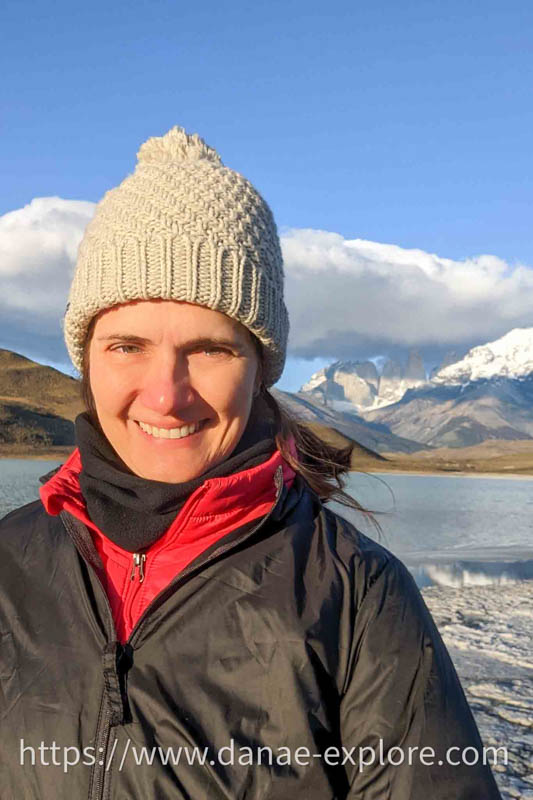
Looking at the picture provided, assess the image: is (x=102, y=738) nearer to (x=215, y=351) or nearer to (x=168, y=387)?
(x=168, y=387)

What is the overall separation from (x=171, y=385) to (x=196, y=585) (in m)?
0.58

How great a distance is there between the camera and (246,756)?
1.78 meters

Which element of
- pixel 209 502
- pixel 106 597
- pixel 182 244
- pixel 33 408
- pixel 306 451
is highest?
pixel 33 408

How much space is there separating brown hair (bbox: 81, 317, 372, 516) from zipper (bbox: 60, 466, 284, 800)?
0.28m

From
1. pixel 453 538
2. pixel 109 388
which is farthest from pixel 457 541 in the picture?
pixel 109 388

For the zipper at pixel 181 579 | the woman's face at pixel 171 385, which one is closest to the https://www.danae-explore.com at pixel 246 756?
the zipper at pixel 181 579

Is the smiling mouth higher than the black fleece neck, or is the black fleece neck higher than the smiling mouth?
the smiling mouth

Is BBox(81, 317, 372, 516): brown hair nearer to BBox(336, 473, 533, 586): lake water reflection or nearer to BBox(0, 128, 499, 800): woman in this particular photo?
BBox(0, 128, 499, 800): woman

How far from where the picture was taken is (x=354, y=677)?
1826 millimetres

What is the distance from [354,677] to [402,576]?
0.33 meters

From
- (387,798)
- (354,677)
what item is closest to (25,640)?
(354,677)

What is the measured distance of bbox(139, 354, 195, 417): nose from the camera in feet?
6.47

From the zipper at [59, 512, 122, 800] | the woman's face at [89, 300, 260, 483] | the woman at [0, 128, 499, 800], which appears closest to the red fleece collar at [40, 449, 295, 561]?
the woman at [0, 128, 499, 800]

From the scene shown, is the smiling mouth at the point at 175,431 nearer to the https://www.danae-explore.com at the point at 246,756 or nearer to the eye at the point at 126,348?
the eye at the point at 126,348
